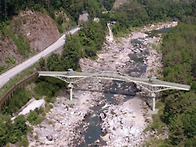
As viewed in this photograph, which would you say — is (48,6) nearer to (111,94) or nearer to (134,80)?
(111,94)

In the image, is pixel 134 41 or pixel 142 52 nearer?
pixel 142 52

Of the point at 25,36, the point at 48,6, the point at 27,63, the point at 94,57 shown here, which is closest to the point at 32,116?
the point at 27,63

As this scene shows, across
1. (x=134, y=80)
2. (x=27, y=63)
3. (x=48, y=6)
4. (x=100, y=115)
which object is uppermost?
(x=48, y=6)

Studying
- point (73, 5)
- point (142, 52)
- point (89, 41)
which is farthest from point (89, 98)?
point (73, 5)

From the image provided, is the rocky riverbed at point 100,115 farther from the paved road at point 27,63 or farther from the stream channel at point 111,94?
the paved road at point 27,63

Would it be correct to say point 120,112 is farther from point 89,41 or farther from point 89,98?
point 89,41

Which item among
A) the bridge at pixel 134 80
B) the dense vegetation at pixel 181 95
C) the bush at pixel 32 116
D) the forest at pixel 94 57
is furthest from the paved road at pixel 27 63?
the dense vegetation at pixel 181 95

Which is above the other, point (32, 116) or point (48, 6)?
point (48, 6)
